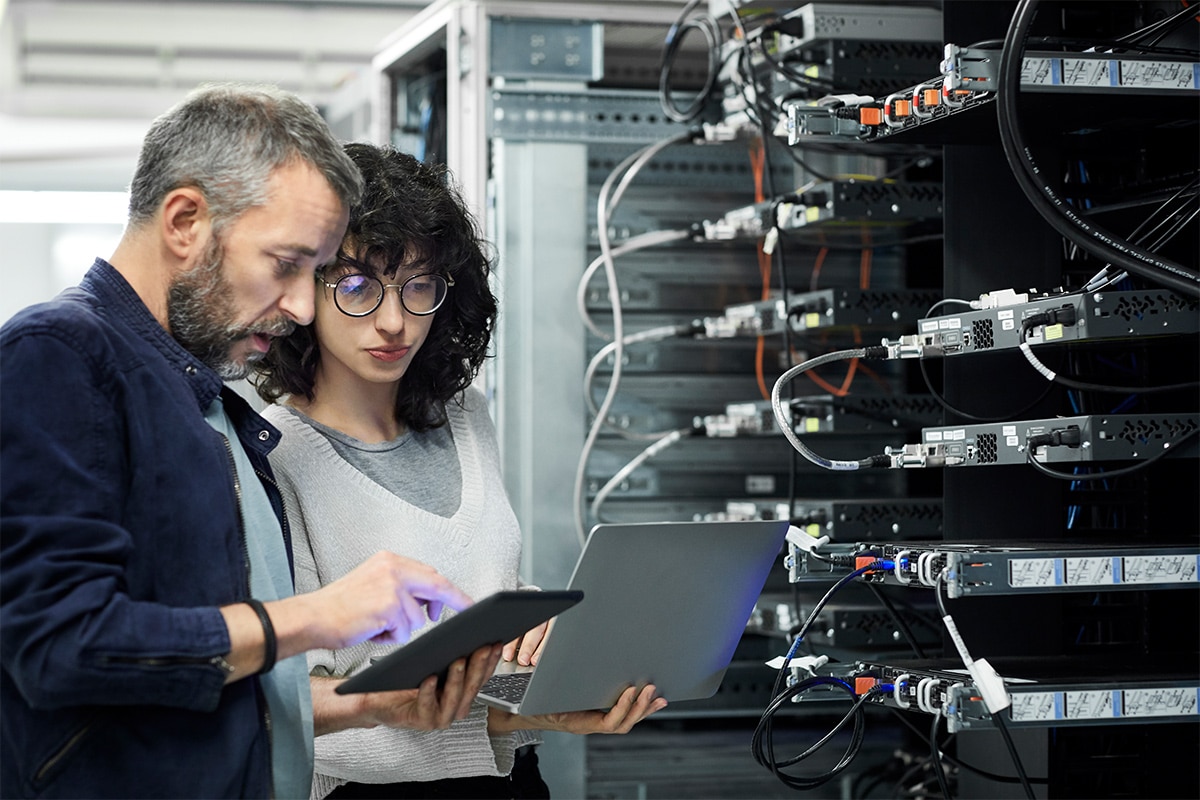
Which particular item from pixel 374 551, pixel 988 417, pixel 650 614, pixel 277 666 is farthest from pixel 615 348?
pixel 277 666

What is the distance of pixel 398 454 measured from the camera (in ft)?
5.73

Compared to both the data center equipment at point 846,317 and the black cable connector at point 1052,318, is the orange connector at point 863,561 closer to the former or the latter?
the data center equipment at point 846,317

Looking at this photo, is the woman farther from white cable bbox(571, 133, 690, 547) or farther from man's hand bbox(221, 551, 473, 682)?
white cable bbox(571, 133, 690, 547)

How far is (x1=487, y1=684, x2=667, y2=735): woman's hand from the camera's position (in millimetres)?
1559

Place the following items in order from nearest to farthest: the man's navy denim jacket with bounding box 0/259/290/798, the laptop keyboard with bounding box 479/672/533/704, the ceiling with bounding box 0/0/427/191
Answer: the man's navy denim jacket with bounding box 0/259/290/798 → the laptop keyboard with bounding box 479/672/533/704 → the ceiling with bounding box 0/0/427/191

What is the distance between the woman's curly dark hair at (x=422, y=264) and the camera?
1.69 meters

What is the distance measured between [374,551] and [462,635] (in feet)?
1.17

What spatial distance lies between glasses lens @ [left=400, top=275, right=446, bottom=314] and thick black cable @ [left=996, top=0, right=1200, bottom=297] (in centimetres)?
69

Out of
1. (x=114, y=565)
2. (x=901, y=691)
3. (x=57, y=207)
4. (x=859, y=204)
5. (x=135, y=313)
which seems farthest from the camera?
(x=57, y=207)

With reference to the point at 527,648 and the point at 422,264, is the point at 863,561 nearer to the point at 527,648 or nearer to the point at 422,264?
the point at 527,648

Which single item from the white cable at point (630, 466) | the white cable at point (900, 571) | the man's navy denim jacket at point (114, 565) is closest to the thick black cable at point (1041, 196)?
the white cable at point (900, 571)

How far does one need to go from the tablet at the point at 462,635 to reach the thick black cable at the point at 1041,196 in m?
0.66

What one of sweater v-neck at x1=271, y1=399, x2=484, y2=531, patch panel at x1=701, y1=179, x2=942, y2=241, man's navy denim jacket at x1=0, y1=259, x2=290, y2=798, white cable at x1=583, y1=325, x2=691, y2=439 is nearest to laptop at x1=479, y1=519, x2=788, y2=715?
sweater v-neck at x1=271, y1=399, x2=484, y2=531

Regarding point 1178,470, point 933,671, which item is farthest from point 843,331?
point 933,671
